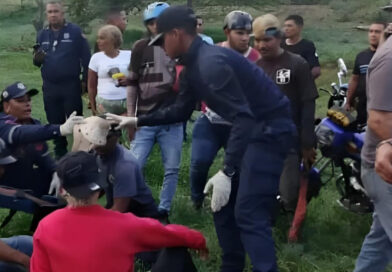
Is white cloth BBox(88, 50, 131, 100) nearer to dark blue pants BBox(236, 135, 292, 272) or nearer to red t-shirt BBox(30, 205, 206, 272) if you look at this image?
dark blue pants BBox(236, 135, 292, 272)

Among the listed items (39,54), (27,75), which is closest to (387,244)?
(39,54)

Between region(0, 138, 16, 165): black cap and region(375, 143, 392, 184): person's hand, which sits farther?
region(0, 138, 16, 165): black cap

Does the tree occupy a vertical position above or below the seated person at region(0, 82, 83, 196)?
below

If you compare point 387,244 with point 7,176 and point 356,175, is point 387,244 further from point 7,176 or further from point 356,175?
point 7,176

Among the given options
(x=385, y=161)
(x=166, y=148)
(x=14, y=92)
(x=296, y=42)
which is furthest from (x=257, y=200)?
(x=296, y=42)

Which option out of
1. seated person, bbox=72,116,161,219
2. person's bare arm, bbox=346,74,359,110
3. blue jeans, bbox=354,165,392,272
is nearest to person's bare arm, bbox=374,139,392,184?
blue jeans, bbox=354,165,392,272

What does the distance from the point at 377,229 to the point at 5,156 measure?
2.54 meters

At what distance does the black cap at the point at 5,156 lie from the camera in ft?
14.9

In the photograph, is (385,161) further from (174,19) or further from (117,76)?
(117,76)

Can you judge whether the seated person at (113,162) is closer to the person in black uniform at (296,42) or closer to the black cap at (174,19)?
the black cap at (174,19)

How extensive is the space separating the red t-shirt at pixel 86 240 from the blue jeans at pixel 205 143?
2.30 m

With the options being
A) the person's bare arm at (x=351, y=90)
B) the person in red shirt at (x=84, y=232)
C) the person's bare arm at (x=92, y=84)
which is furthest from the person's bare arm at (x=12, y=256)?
the person's bare arm at (x=351, y=90)

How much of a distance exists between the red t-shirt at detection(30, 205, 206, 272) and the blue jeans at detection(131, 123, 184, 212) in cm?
228

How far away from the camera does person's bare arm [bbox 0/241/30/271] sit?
348 cm
